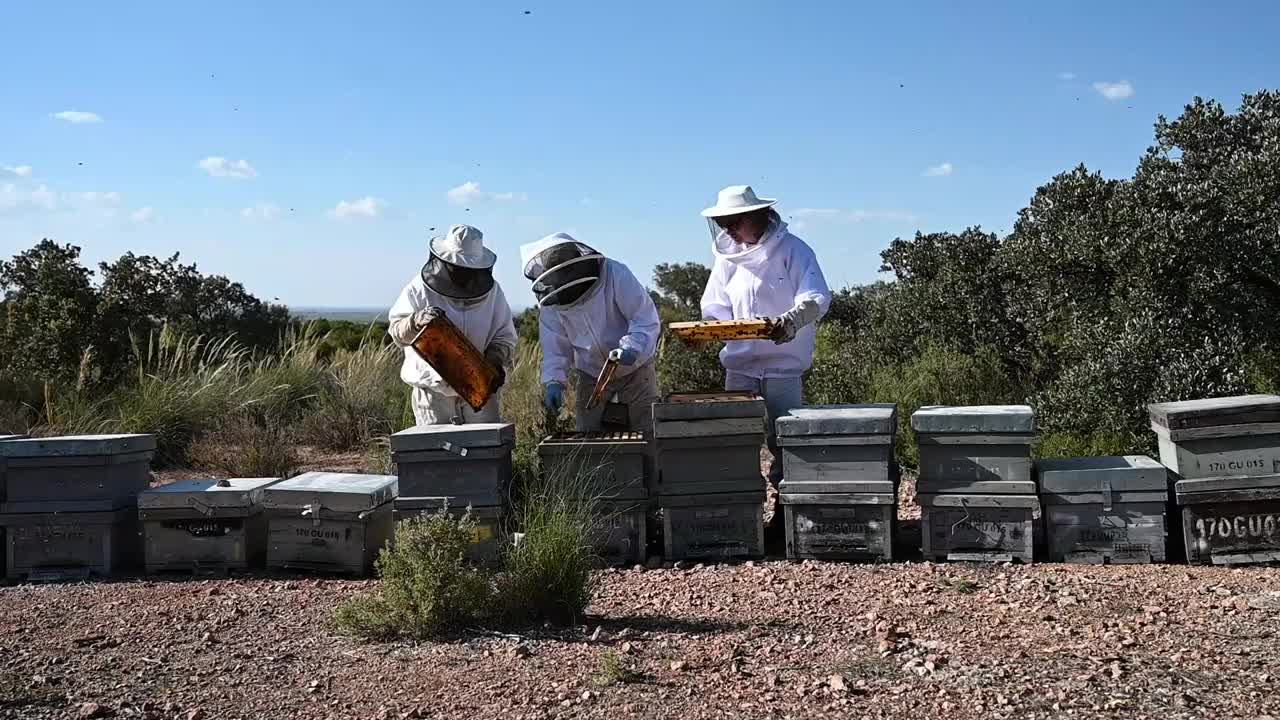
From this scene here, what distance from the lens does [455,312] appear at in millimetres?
6473

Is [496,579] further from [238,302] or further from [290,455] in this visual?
[238,302]

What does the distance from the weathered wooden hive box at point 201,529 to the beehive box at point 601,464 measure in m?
1.60

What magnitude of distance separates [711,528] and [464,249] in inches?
80.6

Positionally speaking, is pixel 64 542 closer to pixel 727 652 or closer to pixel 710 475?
pixel 710 475

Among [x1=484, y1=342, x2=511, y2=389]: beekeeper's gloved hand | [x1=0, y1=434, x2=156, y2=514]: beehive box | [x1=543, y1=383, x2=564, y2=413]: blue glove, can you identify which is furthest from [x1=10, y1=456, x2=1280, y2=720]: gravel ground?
[x1=484, y1=342, x2=511, y2=389]: beekeeper's gloved hand

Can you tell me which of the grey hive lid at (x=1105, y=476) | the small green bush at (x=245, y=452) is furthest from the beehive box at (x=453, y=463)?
the small green bush at (x=245, y=452)

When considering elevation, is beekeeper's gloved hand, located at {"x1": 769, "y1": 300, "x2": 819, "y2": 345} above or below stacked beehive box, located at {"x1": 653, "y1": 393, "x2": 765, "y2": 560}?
above

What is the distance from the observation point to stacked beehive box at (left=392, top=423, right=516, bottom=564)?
5500 millimetres

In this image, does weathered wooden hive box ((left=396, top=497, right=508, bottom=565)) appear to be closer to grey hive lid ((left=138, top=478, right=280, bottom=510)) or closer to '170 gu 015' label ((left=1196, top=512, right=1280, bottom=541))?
grey hive lid ((left=138, top=478, right=280, bottom=510))

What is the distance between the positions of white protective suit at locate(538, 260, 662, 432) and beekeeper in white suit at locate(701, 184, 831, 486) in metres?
0.46

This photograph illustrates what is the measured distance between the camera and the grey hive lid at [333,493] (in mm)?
5652

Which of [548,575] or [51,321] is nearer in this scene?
[548,575]

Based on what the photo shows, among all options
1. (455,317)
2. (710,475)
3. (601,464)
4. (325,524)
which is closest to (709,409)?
(710,475)

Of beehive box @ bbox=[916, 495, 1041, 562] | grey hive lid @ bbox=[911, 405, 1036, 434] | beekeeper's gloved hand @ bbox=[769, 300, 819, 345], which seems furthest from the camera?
beekeeper's gloved hand @ bbox=[769, 300, 819, 345]
